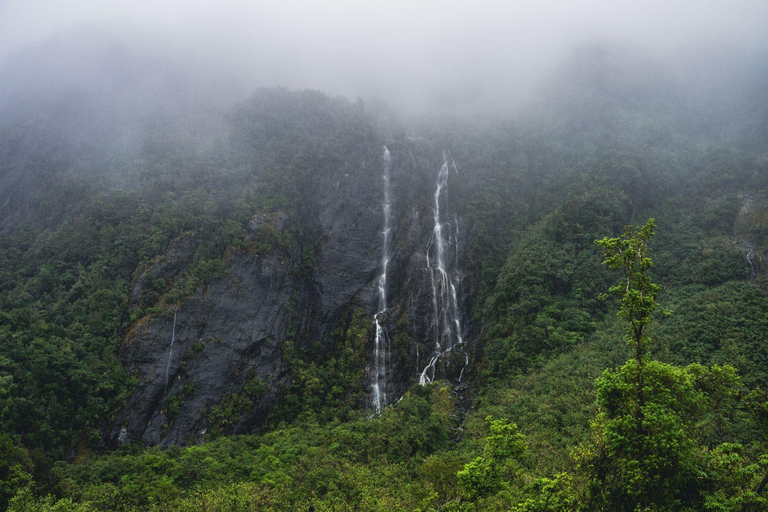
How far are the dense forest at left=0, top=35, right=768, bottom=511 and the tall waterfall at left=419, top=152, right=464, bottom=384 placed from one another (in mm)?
377

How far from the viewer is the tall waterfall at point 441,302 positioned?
40094mm

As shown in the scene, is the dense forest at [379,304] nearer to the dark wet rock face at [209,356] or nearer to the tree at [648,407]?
the tree at [648,407]

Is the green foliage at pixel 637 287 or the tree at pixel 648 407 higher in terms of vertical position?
the green foliage at pixel 637 287

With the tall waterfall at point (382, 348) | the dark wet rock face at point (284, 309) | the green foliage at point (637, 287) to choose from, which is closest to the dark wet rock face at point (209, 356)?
the dark wet rock face at point (284, 309)

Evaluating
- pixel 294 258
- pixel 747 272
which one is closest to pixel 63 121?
pixel 294 258

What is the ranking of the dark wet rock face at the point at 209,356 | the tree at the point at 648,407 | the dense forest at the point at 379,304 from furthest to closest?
the dark wet rock face at the point at 209,356, the dense forest at the point at 379,304, the tree at the point at 648,407

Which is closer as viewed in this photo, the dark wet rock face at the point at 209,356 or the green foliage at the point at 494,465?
the green foliage at the point at 494,465

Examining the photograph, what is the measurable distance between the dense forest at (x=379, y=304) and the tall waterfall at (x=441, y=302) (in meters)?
0.38

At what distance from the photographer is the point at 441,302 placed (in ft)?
140

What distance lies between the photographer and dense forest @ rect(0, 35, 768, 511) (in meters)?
12.5

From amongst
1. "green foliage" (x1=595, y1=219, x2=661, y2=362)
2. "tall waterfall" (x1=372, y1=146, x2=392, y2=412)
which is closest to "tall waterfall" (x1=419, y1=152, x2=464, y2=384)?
"tall waterfall" (x1=372, y1=146, x2=392, y2=412)

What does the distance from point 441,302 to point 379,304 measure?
639cm

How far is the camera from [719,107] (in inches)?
2331

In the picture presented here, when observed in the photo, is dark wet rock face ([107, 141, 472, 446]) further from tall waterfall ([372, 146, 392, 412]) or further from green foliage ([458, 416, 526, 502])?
green foliage ([458, 416, 526, 502])
